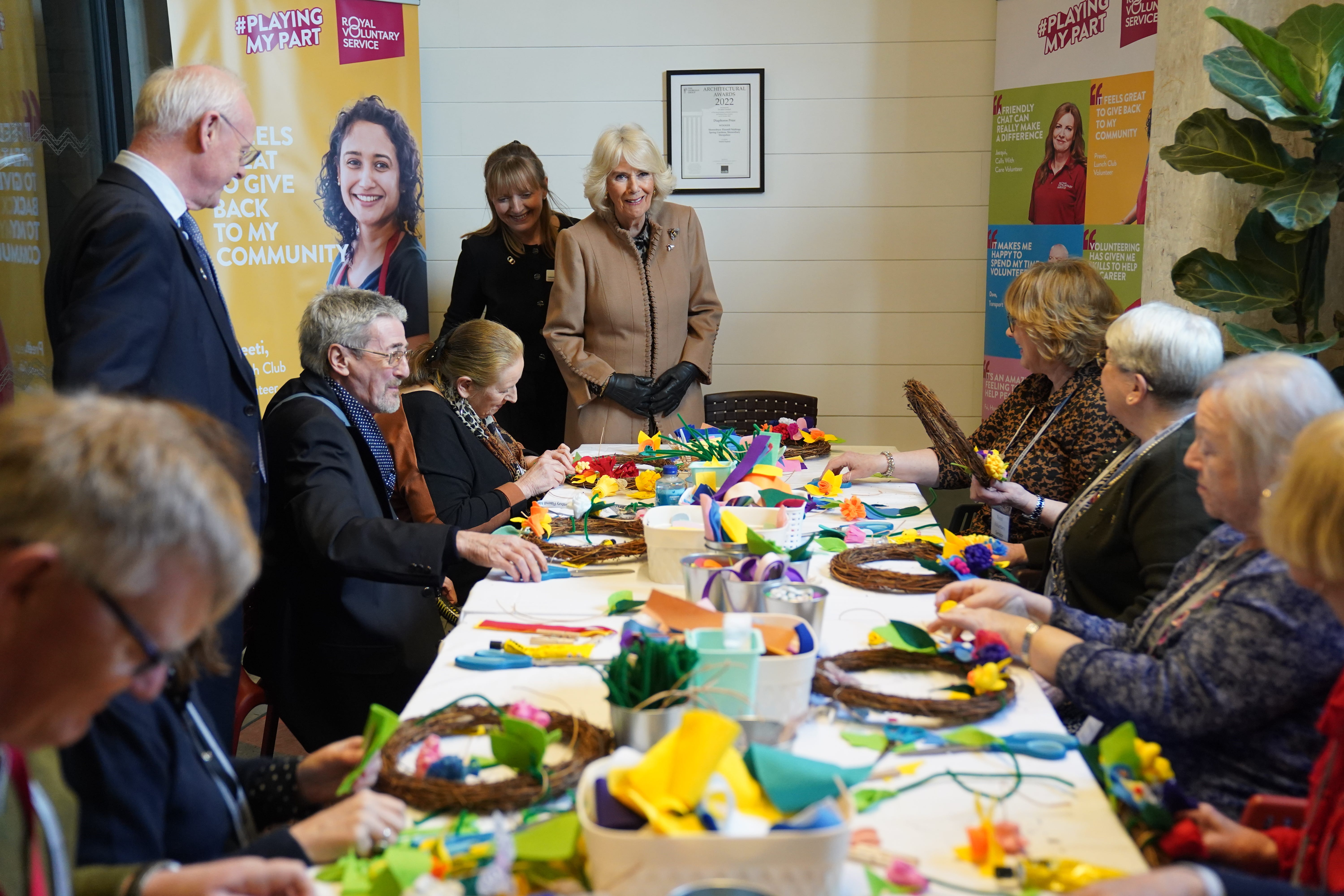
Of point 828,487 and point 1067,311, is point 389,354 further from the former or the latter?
point 1067,311

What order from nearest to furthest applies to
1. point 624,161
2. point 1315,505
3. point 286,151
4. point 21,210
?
point 1315,505 < point 21,210 < point 624,161 < point 286,151

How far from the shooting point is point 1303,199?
2938mm

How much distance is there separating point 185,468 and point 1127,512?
70.8 inches

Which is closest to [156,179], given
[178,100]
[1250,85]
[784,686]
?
[178,100]

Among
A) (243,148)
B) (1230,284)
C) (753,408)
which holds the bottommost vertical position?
(753,408)

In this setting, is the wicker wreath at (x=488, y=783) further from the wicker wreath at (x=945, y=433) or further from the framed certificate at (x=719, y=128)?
the framed certificate at (x=719, y=128)

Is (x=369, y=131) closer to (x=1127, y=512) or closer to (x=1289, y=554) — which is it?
(x=1127, y=512)

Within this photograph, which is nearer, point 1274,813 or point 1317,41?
point 1274,813

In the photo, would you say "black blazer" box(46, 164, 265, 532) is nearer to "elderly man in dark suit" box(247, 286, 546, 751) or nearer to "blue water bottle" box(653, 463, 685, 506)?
"elderly man in dark suit" box(247, 286, 546, 751)

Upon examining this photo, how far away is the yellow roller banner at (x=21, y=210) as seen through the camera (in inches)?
147

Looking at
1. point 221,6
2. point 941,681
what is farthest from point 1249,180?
point 221,6

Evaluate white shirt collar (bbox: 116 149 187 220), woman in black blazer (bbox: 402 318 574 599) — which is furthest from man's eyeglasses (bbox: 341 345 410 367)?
white shirt collar (bbox: 116 149 187 220)

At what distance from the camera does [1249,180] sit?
3121 mm

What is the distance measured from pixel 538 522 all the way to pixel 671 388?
78.4 inches
